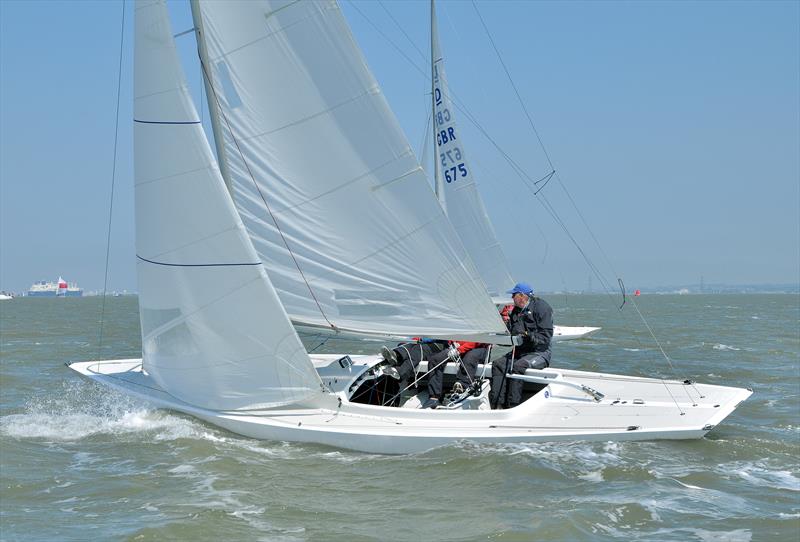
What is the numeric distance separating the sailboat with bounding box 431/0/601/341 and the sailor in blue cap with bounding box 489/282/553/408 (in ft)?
20.7

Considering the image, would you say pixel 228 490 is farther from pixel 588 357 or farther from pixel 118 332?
pixel 118 332

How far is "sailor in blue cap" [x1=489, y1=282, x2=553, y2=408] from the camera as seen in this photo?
8094 mm

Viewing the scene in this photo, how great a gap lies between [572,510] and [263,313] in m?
3.31

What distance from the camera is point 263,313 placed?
768 cm

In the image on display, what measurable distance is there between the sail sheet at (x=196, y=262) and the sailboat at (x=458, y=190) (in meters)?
7.32

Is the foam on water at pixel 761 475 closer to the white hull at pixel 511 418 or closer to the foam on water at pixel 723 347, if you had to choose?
the white hull at pixel 511 418

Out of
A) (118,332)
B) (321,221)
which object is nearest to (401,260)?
(321,221)

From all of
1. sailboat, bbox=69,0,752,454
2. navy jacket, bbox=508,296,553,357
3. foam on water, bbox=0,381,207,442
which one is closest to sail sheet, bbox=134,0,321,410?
sailboat, bbox=69,0,752,454

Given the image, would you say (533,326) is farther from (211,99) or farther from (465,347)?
(211,99)

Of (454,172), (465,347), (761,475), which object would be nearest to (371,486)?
(465,347)

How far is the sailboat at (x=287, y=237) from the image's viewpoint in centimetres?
773

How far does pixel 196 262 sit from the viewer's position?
7797 millimetres

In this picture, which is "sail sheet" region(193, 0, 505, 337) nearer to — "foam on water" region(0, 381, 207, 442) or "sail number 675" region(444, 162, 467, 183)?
"foam on water" region(0, 381, 207, 442)

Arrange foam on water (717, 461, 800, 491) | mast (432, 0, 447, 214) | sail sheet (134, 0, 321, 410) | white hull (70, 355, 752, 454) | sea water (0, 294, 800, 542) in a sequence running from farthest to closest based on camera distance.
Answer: mast (432, 0, 447, 214) → sail sheet (134, 0, 321, 410) → white hull (70, 355, 752, 454) → foam on water (717, 461, 800, 491) → sea water (0, 294, 800, 542)
